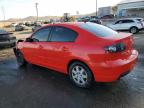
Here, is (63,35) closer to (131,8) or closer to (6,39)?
(6,39)

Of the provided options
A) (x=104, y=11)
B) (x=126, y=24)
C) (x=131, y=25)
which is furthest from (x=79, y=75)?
(x=104, y=11)

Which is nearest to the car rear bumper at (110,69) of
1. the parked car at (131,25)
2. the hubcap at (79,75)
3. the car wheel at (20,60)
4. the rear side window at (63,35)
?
the hubcap at (79,75)

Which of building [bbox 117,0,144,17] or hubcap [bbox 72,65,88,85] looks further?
building [bbox 117,0,144,17]

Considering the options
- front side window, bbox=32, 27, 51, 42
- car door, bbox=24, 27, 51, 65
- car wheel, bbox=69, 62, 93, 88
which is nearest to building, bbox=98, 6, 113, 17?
car door, bbox=24, 27, 51, 65

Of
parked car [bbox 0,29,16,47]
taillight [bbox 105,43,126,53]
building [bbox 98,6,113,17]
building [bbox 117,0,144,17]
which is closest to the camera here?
taillight [bbox 105,43,126,53]

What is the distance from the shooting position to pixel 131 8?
181 feet

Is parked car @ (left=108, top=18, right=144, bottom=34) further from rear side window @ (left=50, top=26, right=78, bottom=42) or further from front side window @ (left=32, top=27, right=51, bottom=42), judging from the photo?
rear side window @ (left=50, top=26, right=78, bottom=42)

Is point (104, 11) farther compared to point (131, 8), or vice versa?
point (104, 11)

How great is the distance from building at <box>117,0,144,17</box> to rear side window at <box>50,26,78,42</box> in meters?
50.2

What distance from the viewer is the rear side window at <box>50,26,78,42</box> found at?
5704mm

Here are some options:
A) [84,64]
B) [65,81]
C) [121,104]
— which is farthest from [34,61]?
[121,104]

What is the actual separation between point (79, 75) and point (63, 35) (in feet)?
3.81

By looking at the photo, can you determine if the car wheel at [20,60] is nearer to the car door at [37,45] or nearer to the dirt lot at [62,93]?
the car door at [37,45]

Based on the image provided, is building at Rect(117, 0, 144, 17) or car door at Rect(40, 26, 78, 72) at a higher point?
building at Rect(117, 0, 144, 17)
